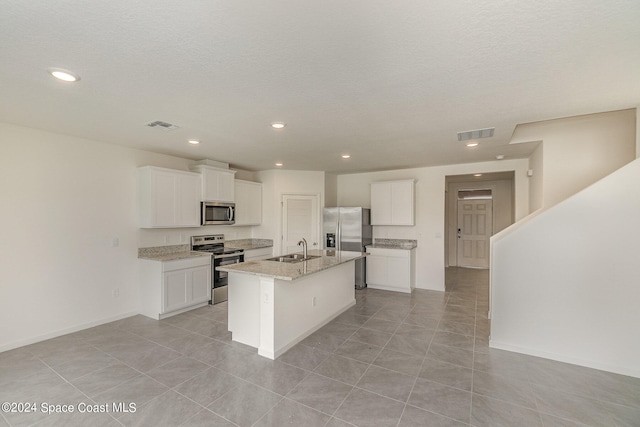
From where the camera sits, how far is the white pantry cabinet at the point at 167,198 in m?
4.32

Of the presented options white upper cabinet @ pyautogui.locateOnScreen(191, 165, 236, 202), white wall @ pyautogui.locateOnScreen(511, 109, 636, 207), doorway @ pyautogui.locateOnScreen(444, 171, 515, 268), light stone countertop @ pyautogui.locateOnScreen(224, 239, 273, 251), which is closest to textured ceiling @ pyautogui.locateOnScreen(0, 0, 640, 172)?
white wall @ pyautogui.locateOnScreen(511, 109, 636, 207)

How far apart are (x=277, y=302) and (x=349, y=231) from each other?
3.30 m

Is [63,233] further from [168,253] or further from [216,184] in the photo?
[216,184]

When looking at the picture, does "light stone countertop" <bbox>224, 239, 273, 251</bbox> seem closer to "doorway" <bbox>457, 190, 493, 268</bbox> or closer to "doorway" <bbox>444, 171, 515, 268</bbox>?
"doorway" <bbox>444, 171, 515, 268</bbox>

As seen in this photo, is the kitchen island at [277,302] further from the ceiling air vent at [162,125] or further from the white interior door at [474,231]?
the white interior door at [474,231]

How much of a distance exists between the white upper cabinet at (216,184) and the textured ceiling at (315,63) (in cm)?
165

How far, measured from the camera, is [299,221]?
21.0 ft

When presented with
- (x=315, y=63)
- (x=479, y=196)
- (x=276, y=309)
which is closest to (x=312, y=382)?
(x=276, y=309)

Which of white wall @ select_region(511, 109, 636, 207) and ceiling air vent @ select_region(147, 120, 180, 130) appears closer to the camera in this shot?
ceiling air vent @ select_region(147, 120, 180, 130)

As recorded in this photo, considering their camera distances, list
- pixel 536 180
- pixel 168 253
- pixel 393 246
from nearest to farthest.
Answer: pixel 536 180, pixel 168 253, pixel 393 246

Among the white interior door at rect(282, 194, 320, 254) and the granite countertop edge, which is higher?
the white interior door at rect(282, 194, 320, 254)

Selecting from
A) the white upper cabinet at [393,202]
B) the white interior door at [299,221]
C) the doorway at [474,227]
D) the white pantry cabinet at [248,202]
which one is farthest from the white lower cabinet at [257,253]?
the doorway at [474,227]

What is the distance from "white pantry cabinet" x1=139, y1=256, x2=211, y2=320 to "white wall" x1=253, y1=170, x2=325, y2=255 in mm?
1811

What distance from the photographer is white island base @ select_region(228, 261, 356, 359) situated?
10.2ft
